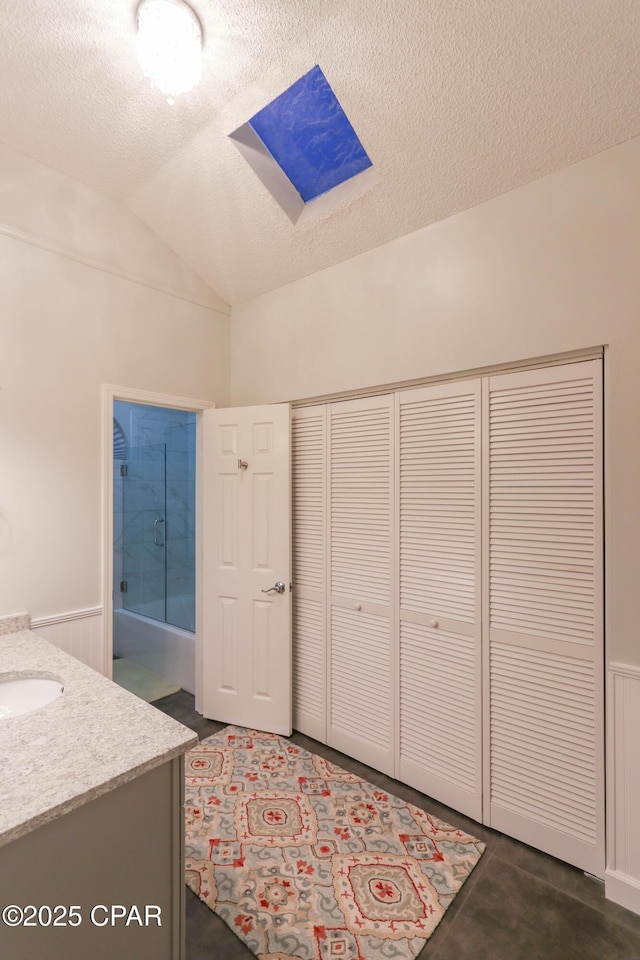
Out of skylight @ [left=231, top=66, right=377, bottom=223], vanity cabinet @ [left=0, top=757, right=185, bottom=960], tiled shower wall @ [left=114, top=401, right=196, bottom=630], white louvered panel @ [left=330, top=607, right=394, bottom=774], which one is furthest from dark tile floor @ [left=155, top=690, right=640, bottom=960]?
skylight @ [left=231, top=66, right=377, bottom=223]

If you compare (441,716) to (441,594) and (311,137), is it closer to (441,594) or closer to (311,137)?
(441,594)

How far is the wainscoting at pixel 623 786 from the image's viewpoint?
161cm

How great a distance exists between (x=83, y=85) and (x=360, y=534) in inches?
92.7

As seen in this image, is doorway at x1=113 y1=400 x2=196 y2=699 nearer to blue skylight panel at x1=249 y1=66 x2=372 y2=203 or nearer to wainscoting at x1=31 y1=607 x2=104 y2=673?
wainscoting at x1=31 y1=607 x2=104 y2=673

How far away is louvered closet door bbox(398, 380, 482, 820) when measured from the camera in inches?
81.6

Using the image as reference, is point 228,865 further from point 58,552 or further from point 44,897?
point 58,552

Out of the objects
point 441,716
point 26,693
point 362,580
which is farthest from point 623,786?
point 26,693

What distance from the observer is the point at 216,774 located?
2.36 m

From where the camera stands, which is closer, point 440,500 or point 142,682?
point 440,500

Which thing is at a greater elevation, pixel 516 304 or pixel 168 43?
pixel 168 43

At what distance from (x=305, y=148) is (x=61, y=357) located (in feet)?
5.23

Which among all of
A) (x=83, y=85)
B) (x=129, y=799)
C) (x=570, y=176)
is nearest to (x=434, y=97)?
(x=570, y=176)

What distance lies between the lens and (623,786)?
5.42ft

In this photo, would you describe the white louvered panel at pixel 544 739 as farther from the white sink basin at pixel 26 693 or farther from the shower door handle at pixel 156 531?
the shower door handle at pixel 156 531
